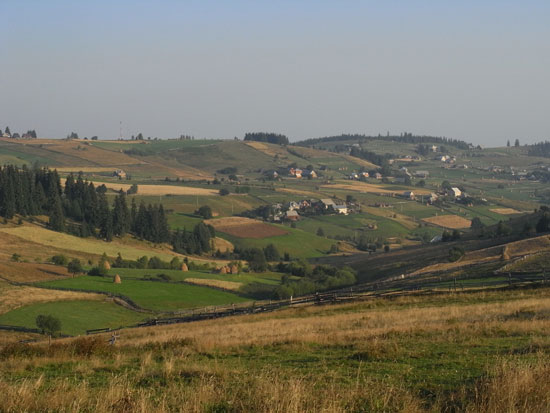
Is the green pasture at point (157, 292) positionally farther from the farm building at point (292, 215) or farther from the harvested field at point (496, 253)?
the farm building at point (292, 215)

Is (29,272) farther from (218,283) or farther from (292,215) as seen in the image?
(292,215)

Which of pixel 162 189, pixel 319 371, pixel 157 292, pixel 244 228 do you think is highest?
pixel 319 371

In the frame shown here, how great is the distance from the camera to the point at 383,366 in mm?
15297

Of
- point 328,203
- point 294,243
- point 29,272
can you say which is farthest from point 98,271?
point 328,203

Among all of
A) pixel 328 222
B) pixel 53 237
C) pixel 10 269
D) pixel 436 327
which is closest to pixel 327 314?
pixel 436 327

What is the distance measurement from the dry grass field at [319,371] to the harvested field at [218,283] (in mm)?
55560

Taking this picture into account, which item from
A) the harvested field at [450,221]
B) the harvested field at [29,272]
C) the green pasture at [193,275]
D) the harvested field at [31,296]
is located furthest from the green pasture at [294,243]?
the harvested field at [31,296]

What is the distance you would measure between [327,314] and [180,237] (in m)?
95.3

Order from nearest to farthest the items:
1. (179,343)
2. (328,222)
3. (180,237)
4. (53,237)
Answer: (179,343)
(53,237)
(180,237)
(328,222)

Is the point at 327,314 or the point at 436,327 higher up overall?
the point at 436,327

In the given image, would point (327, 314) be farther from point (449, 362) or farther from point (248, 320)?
point (449, 362)

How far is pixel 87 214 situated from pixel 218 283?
5454cm

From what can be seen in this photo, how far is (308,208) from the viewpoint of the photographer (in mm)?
182375

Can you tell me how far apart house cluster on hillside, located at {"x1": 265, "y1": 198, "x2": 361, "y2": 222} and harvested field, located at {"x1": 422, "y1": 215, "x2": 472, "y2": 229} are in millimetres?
20447
